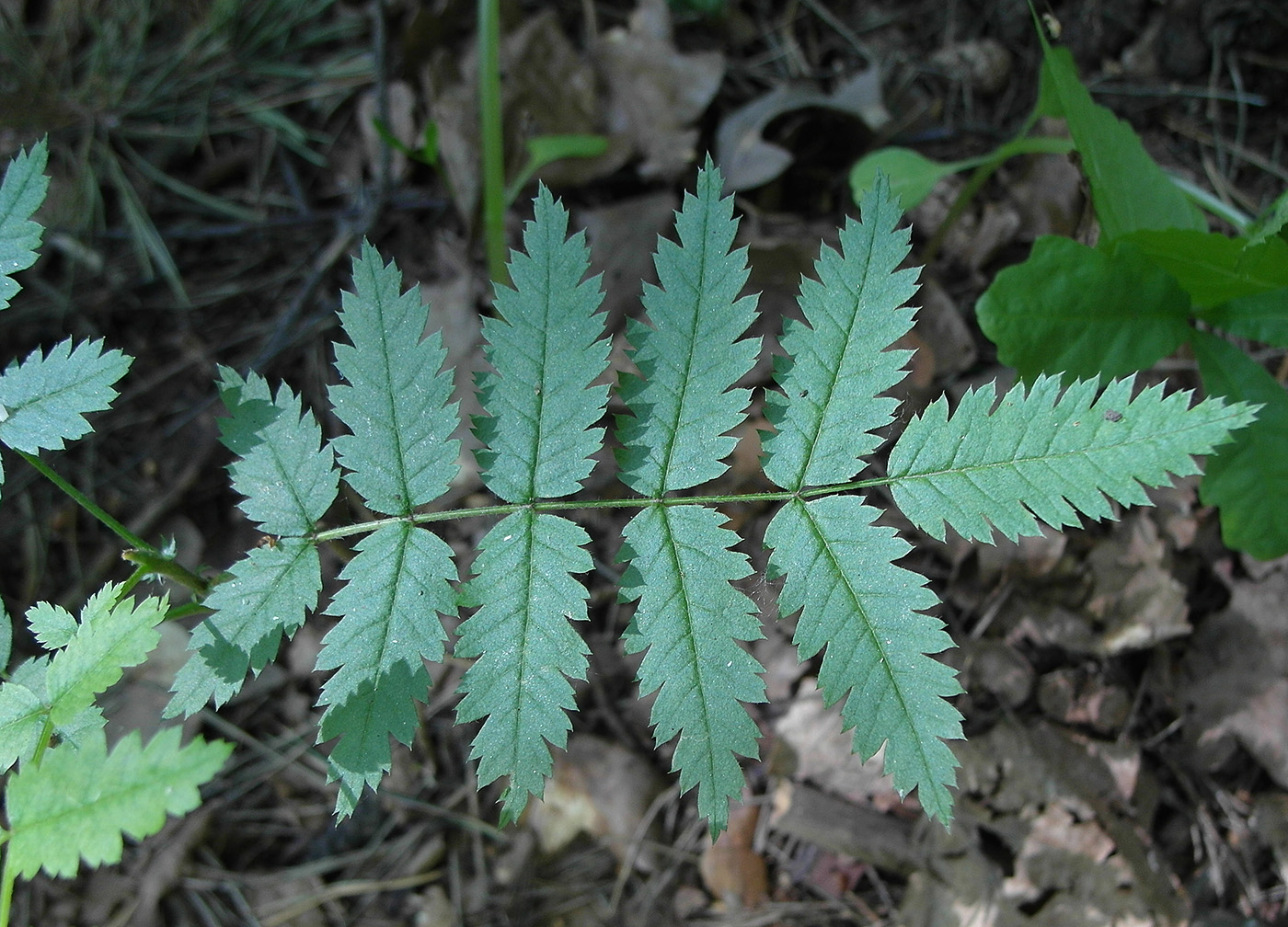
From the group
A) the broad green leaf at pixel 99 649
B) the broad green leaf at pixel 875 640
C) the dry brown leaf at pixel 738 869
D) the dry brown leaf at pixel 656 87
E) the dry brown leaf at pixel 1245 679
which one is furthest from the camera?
the dry brown leaf at pixel 656 87

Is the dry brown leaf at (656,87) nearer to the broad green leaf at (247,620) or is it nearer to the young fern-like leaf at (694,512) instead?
the young fern-like leaf at (694,512)

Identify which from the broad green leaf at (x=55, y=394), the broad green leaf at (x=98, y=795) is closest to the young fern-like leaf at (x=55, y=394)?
the broad green leaf at (x=55, y=394)

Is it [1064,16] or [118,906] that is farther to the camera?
[1064,16]

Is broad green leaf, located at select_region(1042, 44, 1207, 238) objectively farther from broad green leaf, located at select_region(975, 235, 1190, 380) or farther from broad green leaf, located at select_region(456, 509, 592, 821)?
broad green leaf, located at select_region(456, 509, 592, 821)

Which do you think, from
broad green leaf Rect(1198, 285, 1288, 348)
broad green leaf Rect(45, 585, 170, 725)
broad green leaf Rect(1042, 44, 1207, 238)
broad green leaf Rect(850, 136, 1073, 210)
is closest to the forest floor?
broad green leaf Rect(1042, 44, 1207, 238)

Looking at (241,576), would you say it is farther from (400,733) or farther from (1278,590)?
(1278,590)

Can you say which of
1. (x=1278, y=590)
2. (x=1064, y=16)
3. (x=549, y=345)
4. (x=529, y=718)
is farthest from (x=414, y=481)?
(x=1064, y=16)

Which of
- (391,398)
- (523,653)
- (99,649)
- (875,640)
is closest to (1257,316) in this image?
(875,640)
